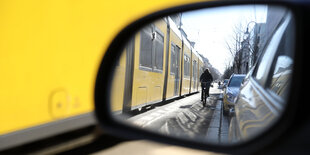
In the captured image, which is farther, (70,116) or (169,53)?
(169,53)

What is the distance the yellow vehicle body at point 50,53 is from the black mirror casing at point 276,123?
1534 millimetres

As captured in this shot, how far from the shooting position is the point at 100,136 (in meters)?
4.74

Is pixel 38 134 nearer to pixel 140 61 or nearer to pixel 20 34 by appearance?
pixel 20 34

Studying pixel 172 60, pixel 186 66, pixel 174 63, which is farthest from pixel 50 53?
pixel 186 66

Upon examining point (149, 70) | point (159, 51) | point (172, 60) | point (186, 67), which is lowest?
point (149, 70)

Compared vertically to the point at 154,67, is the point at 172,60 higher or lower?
higher

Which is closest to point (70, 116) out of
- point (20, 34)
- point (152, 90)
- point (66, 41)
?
point (66, 41)

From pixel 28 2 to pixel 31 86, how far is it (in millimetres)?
1104

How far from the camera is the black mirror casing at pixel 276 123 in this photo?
0.80 metres

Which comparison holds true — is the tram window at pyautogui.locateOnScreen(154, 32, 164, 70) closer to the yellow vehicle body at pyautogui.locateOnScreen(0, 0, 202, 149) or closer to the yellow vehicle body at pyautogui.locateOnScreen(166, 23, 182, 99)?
the yellow vehicle body at pyautogui.locateOnScreen(166, 23, 182, 99)

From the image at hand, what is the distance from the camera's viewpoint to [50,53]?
4.09m

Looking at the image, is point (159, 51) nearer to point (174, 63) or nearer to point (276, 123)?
point (174, 63)

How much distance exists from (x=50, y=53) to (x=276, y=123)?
12.2 ft

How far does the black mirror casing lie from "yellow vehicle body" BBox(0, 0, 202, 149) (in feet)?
5.03
